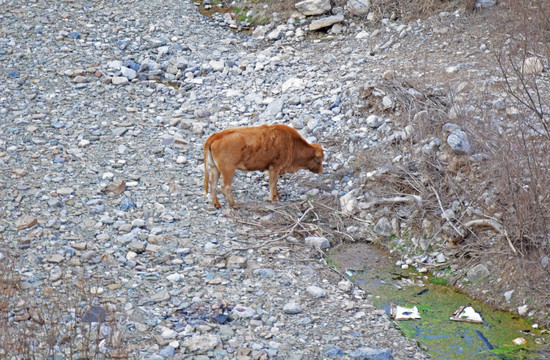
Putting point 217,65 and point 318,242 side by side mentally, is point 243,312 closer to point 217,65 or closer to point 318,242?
point 318,242

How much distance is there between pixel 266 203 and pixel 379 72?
3776 millimetres

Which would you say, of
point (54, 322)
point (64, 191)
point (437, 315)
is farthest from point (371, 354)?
point (64, 191)

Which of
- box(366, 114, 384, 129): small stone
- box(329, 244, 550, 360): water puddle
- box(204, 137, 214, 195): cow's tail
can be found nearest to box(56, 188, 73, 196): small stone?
box(204, 137, 214, 195): cow's tail

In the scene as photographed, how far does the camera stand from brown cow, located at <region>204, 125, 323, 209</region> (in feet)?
30.6

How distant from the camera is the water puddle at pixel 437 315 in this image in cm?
725

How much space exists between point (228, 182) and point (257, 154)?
59 cm

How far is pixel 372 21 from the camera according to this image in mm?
14172

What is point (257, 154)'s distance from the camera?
952 centimetres

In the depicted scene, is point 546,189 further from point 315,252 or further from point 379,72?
point 379,72

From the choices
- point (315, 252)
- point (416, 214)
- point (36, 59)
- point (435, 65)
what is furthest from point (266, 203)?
point (36, 59)

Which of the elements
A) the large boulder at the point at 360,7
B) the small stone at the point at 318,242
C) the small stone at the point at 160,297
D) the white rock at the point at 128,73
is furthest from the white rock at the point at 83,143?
the large boulder at the point at 360,7

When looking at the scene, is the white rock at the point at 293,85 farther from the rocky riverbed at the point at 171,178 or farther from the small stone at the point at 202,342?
the small stone at the point at 202,342

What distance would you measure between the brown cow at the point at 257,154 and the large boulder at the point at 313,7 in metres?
5.80

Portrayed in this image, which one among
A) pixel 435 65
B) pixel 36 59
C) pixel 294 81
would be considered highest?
pixel 435 65
